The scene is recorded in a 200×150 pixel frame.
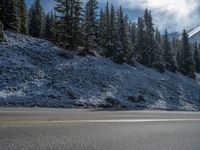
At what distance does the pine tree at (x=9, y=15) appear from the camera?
144ft

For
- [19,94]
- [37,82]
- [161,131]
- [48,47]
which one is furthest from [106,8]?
[161,131]

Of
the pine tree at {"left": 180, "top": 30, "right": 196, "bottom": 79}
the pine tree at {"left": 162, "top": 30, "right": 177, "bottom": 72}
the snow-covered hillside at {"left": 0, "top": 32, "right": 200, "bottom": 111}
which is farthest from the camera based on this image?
the pine tree at {"left": 180, "top": 30, "right": 196, "bottom": 79}

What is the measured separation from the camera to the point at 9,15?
44719 mm

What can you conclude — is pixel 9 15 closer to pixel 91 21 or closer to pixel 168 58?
pixel 91 21

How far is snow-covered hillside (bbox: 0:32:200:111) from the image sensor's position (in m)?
24.0

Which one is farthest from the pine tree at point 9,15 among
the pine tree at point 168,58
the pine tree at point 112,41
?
the pine tree at point 168,58

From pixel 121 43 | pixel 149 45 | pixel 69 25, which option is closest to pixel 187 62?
pixel 149 45

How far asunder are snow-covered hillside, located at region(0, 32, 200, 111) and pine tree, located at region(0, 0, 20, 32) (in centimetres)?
459

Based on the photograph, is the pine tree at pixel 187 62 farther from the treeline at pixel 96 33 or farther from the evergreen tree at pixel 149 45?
the evergreen tree at pixel 149 45

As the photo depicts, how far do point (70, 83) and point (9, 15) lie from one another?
2013 cm

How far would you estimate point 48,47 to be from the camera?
39.5 m

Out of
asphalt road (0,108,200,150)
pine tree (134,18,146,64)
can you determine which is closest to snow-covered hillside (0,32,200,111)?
asphalt road (0,108,200,150)

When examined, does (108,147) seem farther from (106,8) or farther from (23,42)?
(106,8)

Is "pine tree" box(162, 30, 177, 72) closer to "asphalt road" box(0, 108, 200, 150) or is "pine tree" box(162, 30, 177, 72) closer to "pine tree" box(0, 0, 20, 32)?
"pine tree" box(0, 0, 20, 32)
